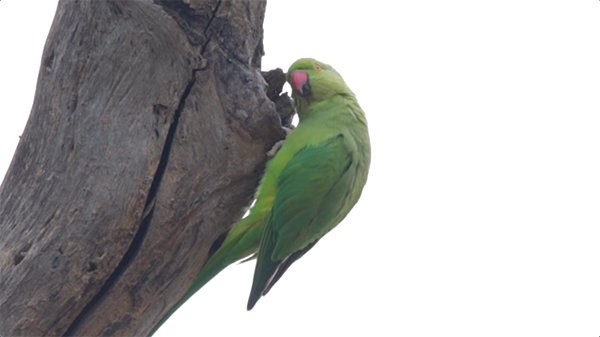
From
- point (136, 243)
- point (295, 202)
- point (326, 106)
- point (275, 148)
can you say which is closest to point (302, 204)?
point (295, 202)

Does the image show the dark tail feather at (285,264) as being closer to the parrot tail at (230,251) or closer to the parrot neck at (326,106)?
the parrot tail at (230,251)

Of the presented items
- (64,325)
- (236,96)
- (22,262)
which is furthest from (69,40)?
(64,325)

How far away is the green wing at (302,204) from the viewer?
3.32m

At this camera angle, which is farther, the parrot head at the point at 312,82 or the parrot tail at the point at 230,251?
the parrot head at the point at 312,82

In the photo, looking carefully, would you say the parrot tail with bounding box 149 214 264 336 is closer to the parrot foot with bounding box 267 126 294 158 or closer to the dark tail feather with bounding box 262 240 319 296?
the dark tail feather with bounding box 262 240 319 296

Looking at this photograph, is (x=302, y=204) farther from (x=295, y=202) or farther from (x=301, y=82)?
(x=301, y=82)

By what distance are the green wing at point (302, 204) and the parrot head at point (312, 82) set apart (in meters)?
0.34

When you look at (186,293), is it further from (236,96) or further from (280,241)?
(236,96)

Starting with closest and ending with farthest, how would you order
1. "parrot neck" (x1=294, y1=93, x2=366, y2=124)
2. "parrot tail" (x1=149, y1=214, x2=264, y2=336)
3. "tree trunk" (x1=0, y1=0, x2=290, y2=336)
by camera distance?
"tree trunk" (x1=0, y1=0, x2=290, y2=336), "parrot tail" (x1=149, y1=214, x2=264, y2=336), "parrot neck" (x1=294, y1=93, x2=366, y2=124)

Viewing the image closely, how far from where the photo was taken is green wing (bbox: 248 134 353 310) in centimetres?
332

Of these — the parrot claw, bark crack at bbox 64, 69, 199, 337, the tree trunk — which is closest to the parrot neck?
the parrot claw

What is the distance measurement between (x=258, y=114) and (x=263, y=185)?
39 centimetres

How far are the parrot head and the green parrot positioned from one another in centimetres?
19

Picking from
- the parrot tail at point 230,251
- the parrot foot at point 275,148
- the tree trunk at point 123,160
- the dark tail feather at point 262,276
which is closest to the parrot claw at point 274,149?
the parrot foot at point 275,148
